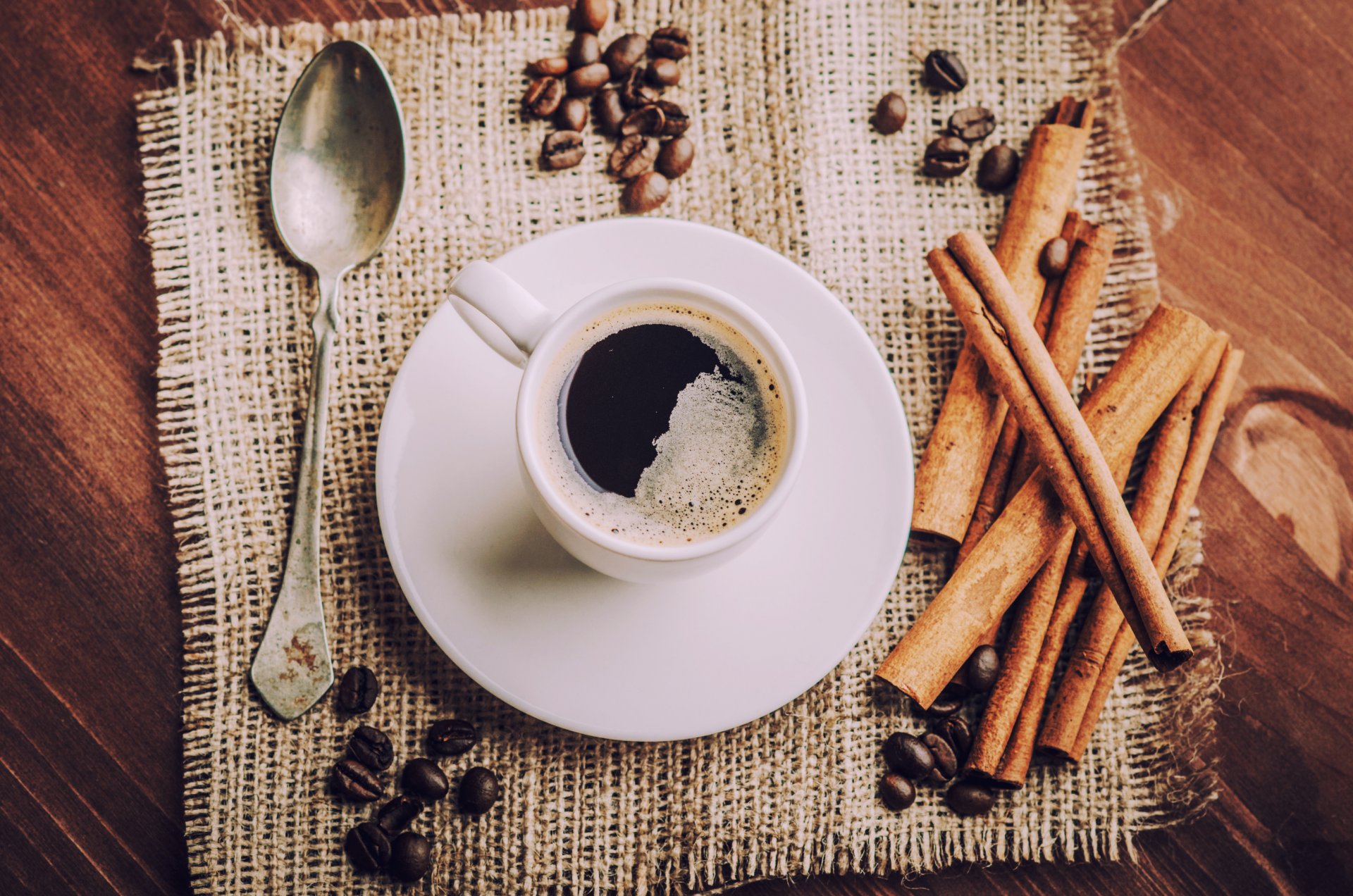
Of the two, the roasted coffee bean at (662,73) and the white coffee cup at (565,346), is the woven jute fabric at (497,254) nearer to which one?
the roasted coffee bean at (662,73)

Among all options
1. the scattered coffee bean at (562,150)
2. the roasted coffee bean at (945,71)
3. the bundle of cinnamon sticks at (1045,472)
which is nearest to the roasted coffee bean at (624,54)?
the scattered coffee bean at (562,150)

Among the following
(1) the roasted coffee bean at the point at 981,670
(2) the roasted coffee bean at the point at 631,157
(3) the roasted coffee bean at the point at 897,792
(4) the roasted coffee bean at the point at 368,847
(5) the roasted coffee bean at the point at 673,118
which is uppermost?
(5) the roasted coffee bean at the point at 673,118

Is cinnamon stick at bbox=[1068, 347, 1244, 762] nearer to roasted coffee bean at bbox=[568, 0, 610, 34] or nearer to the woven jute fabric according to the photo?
the woven jute fabric

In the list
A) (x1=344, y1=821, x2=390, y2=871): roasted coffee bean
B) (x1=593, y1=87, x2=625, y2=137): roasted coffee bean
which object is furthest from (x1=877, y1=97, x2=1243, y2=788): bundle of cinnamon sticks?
(x1=344, y1=821, x2=390, y2=871): roasted coffee bean

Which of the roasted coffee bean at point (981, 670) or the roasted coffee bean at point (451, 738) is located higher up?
the roasted coffee bean at point (981, 670)

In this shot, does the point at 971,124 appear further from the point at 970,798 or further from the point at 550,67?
the point at 970,798

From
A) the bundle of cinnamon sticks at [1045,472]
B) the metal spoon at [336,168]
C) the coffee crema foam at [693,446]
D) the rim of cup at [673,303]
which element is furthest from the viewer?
the metal spoon at [336,168]

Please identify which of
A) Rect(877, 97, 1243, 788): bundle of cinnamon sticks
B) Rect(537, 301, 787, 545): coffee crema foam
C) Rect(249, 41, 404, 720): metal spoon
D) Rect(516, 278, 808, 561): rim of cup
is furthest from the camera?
Rect(249, 41, 404, 720): metal spoon
